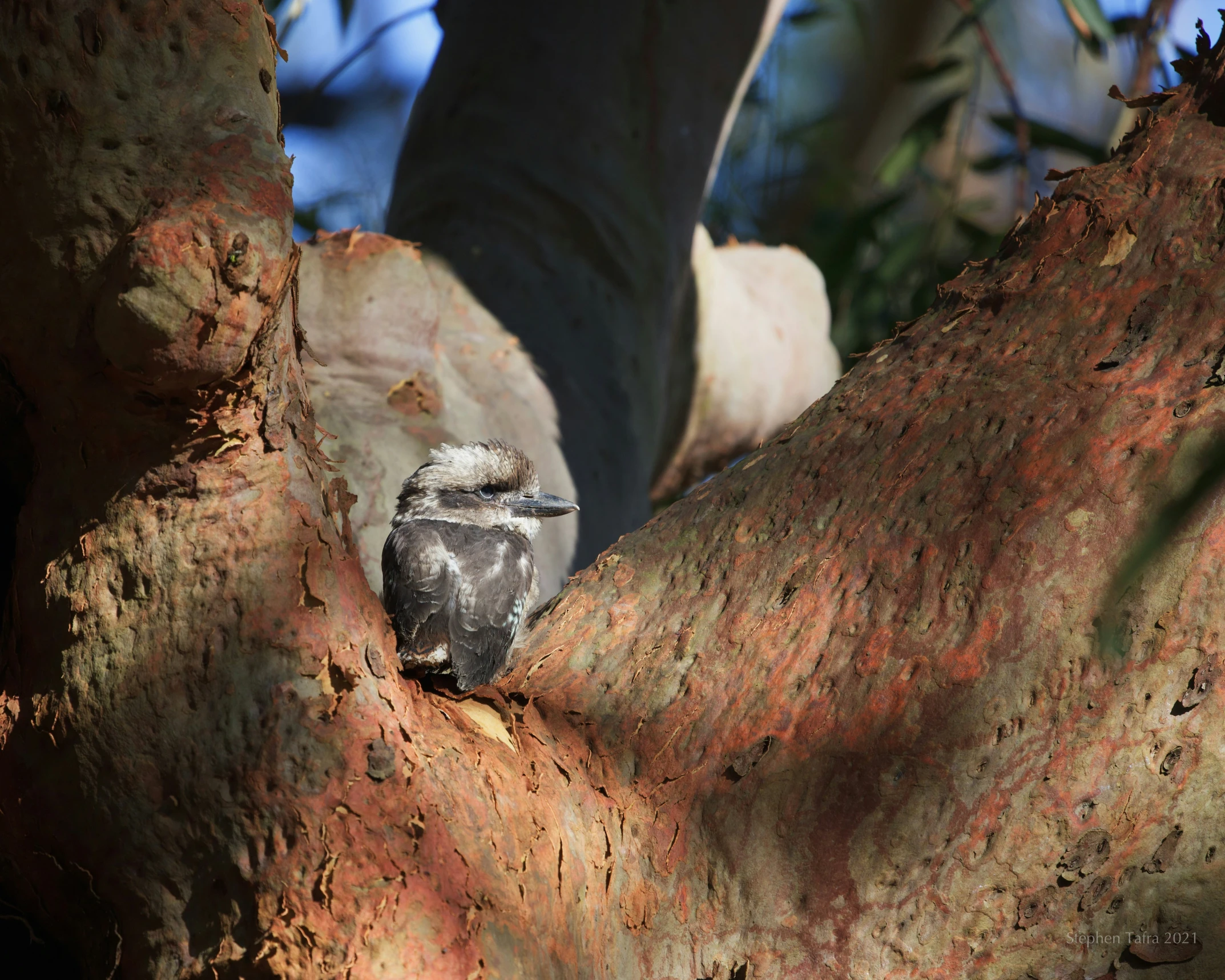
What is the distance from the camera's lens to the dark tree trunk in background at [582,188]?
3.64 metres

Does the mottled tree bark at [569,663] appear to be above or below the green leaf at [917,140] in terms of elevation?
below

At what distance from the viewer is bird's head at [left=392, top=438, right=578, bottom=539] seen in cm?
→ 295

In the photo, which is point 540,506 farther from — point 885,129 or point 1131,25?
point 885,129

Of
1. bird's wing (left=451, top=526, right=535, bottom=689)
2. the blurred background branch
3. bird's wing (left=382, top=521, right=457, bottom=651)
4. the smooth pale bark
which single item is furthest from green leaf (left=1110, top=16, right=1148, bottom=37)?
bird's wing (left=382, top=521, right=457, bottom=651)

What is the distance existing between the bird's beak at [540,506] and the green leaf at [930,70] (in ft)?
10.0

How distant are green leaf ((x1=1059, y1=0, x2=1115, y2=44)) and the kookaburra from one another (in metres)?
2.69

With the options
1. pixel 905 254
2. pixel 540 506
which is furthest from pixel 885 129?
pixel 540 506

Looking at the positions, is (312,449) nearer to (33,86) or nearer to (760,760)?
(33,86)

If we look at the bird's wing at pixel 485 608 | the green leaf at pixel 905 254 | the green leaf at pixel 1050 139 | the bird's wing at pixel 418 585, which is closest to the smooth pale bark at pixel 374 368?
the bird's wing at pixel 418 585

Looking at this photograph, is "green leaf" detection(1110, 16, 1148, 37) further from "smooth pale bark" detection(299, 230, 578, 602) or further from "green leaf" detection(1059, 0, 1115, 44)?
"smooth pale bark" detection(299, 230, 578, 602)

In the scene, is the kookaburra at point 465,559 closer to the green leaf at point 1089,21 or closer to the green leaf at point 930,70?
the green leaf at point 1089,21

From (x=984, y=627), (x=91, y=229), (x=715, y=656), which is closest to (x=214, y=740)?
(x=91, y=229)

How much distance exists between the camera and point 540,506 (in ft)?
10.0

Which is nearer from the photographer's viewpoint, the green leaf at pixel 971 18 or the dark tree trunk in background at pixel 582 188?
the dark tree trunk in background at pixel 582 188
